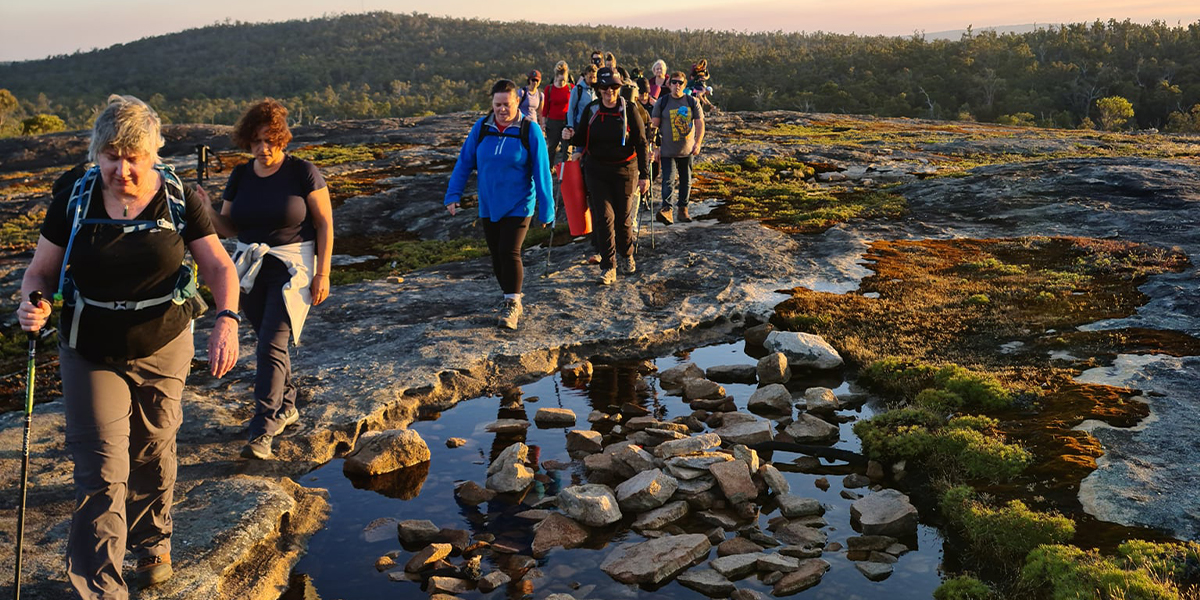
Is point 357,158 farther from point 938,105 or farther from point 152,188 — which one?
point 938,105

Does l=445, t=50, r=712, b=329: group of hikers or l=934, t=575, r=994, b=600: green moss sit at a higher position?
l=445, t=50, r=712, b=329: group of hikers

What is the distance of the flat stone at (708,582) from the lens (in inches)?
202

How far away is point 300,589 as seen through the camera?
17.0 ft

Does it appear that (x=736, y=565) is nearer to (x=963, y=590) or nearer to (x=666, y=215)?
(x=963, y=590)

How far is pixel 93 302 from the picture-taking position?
13.7 feet

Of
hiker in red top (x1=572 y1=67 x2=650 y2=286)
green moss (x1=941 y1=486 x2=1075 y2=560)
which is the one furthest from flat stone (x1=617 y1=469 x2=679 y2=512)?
hiker in red top (x1=572 y1=67 x2=650 y2=286)

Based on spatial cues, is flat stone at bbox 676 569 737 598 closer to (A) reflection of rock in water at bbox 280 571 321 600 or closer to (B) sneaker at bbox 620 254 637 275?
(A) reflection of rock in water at bbox 280 571 321 600

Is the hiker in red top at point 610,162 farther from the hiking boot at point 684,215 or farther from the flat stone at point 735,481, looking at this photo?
the flat stone at point 735,481

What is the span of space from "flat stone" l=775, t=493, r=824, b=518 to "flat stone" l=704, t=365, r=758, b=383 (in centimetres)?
276

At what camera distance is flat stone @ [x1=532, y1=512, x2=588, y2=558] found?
569cm

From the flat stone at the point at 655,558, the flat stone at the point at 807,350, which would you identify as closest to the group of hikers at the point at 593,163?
the flat stone at the point at 807,350

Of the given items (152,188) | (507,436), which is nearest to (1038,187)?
(507,436)

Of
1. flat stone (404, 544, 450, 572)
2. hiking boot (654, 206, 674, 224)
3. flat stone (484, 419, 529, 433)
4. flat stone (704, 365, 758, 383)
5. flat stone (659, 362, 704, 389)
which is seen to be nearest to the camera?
flat stone (404, 544, 450, 572)

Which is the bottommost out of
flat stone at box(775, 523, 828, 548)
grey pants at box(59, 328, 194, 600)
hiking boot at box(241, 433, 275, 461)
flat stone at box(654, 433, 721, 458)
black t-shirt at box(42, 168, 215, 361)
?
flat stone at box(775, 523, 828, 548)
